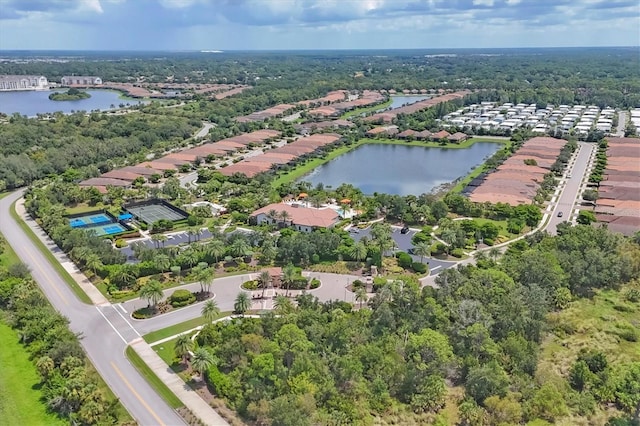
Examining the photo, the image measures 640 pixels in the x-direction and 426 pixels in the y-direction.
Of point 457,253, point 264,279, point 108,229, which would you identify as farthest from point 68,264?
point 457,253

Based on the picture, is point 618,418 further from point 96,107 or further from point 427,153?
point 96,107

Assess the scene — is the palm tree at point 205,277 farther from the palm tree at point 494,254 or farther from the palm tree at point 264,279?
the palm tree at point 494,254

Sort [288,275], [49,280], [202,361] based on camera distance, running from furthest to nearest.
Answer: [49,280] < [288,275] < [202,361]

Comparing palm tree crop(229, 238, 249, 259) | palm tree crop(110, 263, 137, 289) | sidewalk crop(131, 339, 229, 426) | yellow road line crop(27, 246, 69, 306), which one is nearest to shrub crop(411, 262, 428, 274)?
palm tree crop(229, 238, 249, 259)

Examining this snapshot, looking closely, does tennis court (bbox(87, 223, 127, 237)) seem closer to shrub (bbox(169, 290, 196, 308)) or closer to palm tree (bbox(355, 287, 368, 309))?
shrub (bbox(169, 290, 196, 308))

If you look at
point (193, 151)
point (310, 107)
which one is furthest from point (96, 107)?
point (193, 151)

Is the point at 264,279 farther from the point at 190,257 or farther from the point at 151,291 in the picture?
the point at 151,291
